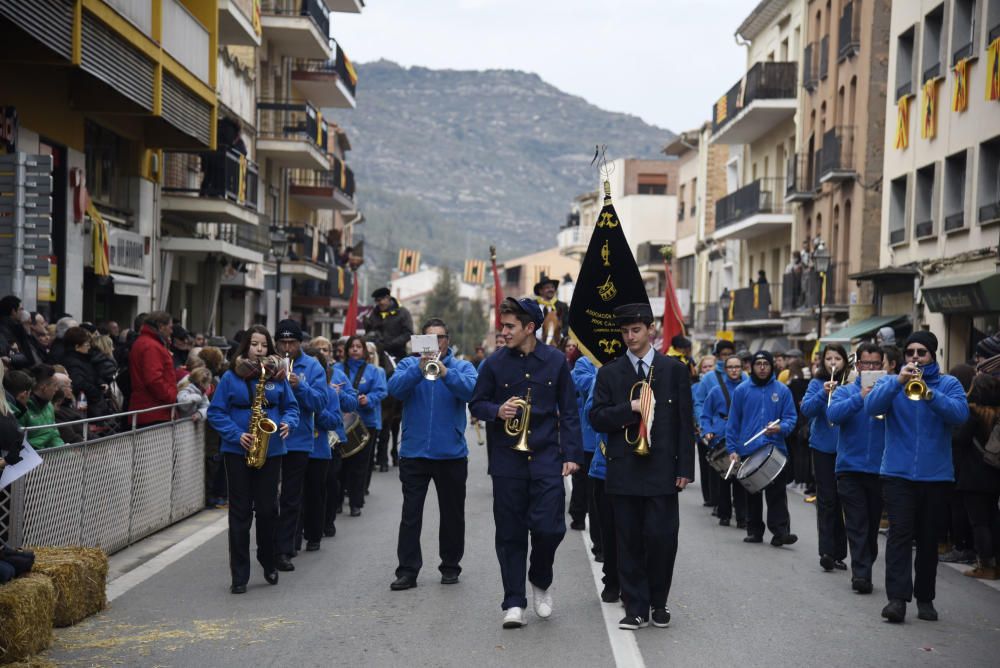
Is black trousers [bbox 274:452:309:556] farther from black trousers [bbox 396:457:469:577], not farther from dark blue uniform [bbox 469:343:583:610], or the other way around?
dark blue uniform [bbox 469:343:583:610]

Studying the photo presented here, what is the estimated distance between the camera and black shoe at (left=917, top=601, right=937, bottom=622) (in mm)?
9586

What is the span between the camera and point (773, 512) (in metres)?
13.6

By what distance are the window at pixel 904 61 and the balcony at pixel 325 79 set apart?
20570 millimetres

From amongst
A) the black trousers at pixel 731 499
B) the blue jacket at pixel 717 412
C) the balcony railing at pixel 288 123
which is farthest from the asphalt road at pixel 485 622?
the balcony railing at pixel 288 123

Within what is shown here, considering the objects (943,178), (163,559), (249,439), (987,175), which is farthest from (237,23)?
(249,439)

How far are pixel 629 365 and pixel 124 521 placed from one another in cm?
523

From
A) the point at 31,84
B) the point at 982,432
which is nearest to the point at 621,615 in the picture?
the point at 982,432

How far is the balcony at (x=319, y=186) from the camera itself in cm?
4850

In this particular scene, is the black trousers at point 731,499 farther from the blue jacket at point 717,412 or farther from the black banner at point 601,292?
the black banner at point 601,292

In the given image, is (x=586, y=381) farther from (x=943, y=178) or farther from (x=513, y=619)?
(x=943, y=178)

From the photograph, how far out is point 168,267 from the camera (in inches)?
1067

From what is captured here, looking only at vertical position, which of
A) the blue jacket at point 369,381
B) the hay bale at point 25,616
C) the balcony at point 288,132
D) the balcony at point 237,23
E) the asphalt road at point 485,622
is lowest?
the asphalt road at point 485,622

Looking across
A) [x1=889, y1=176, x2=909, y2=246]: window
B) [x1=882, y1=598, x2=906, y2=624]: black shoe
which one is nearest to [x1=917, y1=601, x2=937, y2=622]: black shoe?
[x1=882, y1=598, x2=906, y2=624]: black shoe

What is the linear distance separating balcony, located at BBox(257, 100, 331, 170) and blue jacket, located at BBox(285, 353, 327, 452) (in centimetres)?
2856
